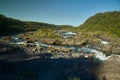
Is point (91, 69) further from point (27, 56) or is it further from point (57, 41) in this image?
point (57, 41)

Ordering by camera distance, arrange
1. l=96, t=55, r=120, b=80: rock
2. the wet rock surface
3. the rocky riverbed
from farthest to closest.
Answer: l=96, t=55, r=120, b=80: rock < the rocky riverbed < the wet rock surface

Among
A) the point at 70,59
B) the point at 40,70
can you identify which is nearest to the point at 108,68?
the point at 70,59

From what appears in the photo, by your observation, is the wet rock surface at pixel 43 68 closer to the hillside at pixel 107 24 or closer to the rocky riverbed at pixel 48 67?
the rocky riverbed at pixel 48 67

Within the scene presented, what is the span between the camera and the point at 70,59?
26.2m

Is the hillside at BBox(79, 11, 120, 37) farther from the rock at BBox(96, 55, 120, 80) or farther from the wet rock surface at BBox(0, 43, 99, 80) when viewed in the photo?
the wet rock surface at BBox(0, 43, 99, 80)

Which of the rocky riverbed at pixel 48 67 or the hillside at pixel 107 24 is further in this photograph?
the hillside at pixel 107 24

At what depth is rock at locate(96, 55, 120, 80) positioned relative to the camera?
65.4 ft

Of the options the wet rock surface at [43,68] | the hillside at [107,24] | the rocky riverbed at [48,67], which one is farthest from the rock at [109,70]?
the hillside at [107,24]

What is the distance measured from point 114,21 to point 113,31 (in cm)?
1566

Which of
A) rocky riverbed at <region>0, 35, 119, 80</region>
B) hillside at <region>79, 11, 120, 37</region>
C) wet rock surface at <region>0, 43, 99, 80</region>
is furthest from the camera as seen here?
hillside at <region>79, 11, 120, 37</region>

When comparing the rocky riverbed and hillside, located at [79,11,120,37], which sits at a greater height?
hillside, located at [79,11,120,37]

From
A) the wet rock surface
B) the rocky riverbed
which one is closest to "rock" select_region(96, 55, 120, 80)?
the rocky riverbed

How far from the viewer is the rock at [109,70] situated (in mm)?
19938

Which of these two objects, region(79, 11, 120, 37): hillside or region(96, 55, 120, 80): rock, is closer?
region(96, 55, 120, 80): rock
